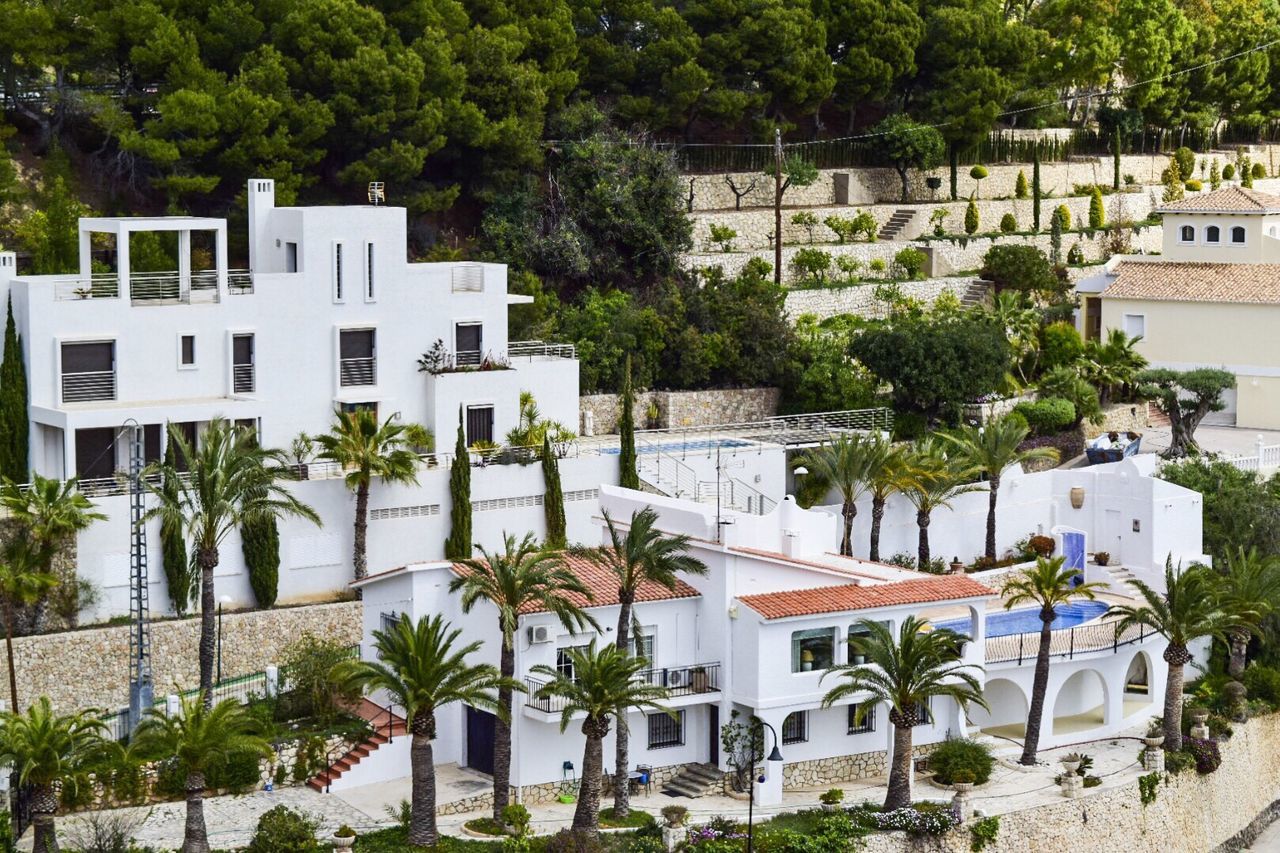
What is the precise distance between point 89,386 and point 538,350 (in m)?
12.6

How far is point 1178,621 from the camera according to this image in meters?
45.4

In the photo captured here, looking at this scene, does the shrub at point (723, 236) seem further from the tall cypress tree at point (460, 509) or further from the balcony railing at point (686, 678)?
the balcony railing at point (686, 678)

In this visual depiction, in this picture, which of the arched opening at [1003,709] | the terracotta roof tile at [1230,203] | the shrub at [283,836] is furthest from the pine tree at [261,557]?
the terracotta roof tile at [1230,203]

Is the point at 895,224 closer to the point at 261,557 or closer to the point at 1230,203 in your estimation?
the point at 1230,203

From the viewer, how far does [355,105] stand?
190 feet

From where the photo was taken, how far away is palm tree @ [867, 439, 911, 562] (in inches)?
1989

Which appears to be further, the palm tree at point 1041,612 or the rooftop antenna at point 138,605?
the palm tree at point 1041,612

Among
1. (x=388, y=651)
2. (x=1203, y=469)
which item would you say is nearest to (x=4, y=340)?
(x=388, y=651)

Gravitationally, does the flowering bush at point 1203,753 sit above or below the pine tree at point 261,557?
below

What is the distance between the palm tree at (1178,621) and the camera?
148 feet

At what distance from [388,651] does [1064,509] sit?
74.8 ft

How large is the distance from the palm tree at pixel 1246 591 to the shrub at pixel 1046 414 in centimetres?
1108

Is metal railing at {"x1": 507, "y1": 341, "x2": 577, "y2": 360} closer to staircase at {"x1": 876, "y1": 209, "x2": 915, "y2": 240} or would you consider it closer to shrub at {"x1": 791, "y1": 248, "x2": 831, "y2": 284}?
shrub at {"x1": 791, "y1": 248, "x2": 831, "y2": 284}

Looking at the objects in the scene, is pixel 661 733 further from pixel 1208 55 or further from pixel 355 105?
pixel 1208 55
